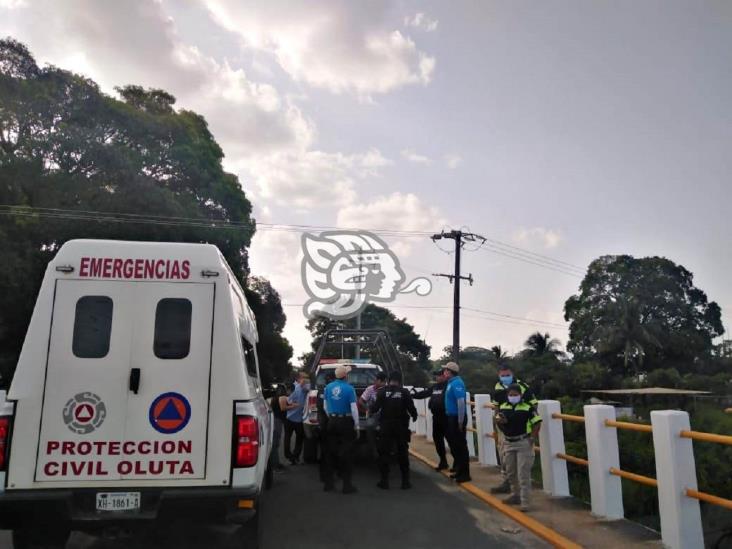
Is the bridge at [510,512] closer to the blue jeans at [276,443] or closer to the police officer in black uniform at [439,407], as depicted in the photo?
the blue jeans at [276,443]

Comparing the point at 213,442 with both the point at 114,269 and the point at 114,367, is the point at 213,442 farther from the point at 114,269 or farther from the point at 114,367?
the point at 114,269

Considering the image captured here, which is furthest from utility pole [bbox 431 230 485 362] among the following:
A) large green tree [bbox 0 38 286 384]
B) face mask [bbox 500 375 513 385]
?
face mask [bbox 500 375 513 385]

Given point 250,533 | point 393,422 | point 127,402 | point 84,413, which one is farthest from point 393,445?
point 84,413

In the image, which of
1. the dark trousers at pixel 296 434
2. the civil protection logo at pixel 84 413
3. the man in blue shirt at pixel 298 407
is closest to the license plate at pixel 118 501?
the civil protection logo at pixel 84 413

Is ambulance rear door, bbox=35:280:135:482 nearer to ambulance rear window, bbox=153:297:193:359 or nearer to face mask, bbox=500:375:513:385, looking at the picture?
ambulance rear window, bbox=153:297:193:359

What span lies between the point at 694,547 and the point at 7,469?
18.4 ft

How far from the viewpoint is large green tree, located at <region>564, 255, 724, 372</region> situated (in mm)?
60562

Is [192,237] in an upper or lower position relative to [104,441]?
upper

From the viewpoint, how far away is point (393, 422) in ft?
32.3

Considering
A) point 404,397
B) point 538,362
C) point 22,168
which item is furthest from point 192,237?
point 538,362

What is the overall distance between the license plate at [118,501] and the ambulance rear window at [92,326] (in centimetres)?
105

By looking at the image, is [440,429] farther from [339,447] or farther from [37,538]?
[37,538]

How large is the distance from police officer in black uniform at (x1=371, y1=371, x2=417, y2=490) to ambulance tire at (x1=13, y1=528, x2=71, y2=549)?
16.2 feet

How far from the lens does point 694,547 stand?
5828 mm
